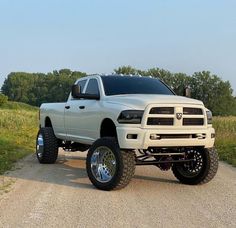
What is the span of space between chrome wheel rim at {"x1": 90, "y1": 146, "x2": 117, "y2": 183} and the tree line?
247 ft

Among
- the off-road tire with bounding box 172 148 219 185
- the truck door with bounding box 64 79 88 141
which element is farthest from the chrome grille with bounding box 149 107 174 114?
the truck door with bounding box 64 79 88 141

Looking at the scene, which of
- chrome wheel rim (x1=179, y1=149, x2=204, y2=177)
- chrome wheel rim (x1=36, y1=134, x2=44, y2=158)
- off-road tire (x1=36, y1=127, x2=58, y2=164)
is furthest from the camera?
chrome wheel rim (x1=36, y1=134, x2=44, y2=158)

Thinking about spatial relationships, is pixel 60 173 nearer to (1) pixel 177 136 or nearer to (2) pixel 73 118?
(2) pixel 73 118

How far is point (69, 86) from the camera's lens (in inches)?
4646

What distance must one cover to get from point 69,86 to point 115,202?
112m

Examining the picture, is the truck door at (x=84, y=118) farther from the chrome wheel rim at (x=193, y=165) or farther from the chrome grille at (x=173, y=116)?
the chrome wheel rim at (x=193, y=165)

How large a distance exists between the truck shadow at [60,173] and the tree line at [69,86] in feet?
235

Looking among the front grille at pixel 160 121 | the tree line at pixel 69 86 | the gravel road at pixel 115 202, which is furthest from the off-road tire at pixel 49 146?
the tree line at pixel 69 86

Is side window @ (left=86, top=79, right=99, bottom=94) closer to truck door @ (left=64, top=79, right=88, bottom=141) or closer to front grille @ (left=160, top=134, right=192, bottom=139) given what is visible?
truck door @ (left=64, top=79, right=88, bottom=141)

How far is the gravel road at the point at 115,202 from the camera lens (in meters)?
6.10

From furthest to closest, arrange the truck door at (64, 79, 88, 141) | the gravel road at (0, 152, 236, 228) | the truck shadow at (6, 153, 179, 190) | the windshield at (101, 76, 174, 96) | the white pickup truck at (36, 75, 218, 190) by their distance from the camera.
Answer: the truck door at (64, 79, 88, 141)
the windshield at (101, 76, 174, 96)
the truck shadow at (6, 153, 179, 190)
the white pickup truck at (36, 75, 218, 190)
the gravel road at (0, 152, 236, 228)

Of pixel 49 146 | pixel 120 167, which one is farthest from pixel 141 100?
pixel 49 146

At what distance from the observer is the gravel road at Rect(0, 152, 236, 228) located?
6.10 metres

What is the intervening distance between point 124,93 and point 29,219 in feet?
13.3
